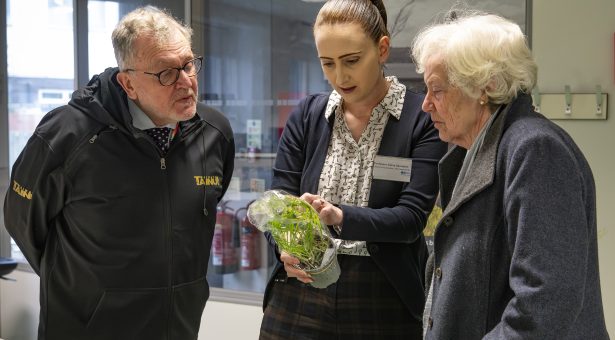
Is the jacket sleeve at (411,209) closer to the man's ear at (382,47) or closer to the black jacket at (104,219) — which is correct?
the man's ear at (382,47)

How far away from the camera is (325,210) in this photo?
195cm

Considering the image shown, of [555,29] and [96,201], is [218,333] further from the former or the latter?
[555,29]

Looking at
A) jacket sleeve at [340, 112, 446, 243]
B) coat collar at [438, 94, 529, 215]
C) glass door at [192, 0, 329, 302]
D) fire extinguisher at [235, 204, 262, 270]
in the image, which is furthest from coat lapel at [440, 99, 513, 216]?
fire extinguisher at [235, 204, 262, 270]

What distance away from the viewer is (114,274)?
2.23 meters

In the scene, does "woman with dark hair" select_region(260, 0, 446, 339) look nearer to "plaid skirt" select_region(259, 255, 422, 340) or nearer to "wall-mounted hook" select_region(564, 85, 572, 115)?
"plaid skirt" select_region(259, 255, 422, 340)

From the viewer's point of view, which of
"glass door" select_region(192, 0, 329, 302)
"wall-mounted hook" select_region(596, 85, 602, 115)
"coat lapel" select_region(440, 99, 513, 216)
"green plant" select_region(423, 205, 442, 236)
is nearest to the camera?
"coat lapel" select_region(440, 99, 513, 216)

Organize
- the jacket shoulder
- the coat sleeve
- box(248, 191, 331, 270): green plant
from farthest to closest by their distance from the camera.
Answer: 1. the jacket shoulder
2. box(248, 191, 331, 270): green plant
3. the coat sleeve

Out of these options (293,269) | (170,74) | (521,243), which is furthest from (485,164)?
(170,74)

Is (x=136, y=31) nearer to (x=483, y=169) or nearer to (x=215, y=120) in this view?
(x=215, y=120)

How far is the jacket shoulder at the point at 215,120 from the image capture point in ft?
8.30

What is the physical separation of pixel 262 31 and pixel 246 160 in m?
0.80

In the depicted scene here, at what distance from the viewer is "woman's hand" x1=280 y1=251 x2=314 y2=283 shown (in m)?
1.96

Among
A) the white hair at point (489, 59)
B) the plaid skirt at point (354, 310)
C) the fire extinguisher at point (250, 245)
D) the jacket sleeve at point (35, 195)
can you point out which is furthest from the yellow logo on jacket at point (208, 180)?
the fire extinguisher at point (250, 245)

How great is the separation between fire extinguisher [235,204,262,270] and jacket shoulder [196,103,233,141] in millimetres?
1859
